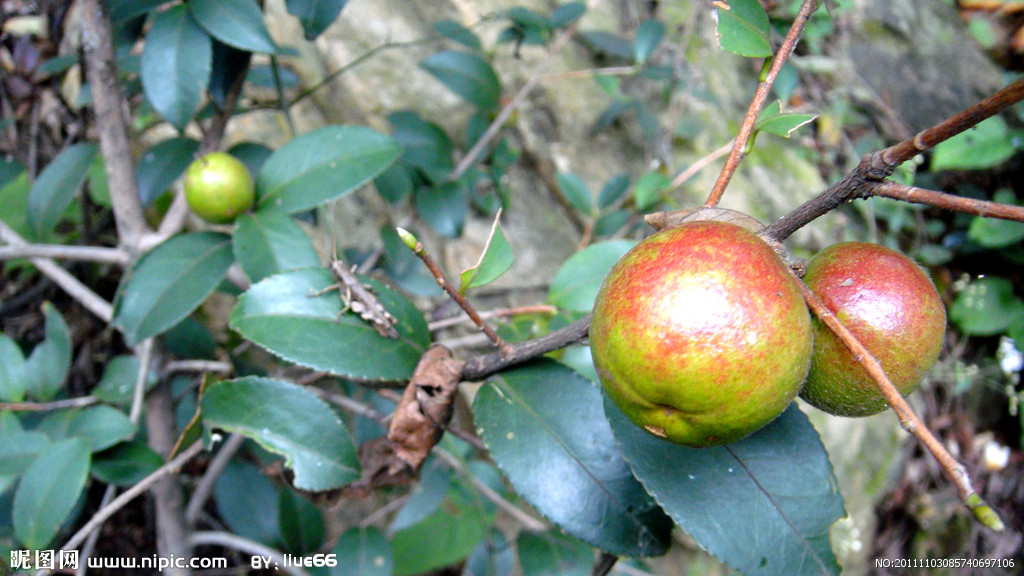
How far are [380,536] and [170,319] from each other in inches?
30.5

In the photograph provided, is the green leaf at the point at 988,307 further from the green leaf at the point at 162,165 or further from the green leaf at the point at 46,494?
the green leaf at the point at 46,494

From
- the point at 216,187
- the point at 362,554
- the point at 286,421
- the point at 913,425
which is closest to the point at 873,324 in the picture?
the point at 913,425

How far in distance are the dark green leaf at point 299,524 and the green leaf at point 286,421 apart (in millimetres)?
617

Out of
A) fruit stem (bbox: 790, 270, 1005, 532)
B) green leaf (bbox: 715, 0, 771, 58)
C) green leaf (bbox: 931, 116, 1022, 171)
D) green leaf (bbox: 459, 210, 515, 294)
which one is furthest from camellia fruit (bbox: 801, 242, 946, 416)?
green leaf (bbox: 931, 116, 1022, 171)

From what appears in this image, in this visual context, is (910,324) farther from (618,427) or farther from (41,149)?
Result: (41,149)

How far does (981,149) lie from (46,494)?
3.22 meters

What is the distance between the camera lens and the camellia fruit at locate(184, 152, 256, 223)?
1.17 meters

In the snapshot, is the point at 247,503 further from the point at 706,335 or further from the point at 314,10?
the point at 706,335

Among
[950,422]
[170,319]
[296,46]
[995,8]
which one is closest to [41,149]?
[296,46]

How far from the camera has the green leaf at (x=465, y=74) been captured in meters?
1.73

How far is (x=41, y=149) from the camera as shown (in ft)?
5.98

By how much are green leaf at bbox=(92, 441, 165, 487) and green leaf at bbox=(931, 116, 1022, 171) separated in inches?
115

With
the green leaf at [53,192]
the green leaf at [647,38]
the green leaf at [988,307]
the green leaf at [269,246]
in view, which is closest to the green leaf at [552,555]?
the green leaf at [269,246]

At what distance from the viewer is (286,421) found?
1033mm
